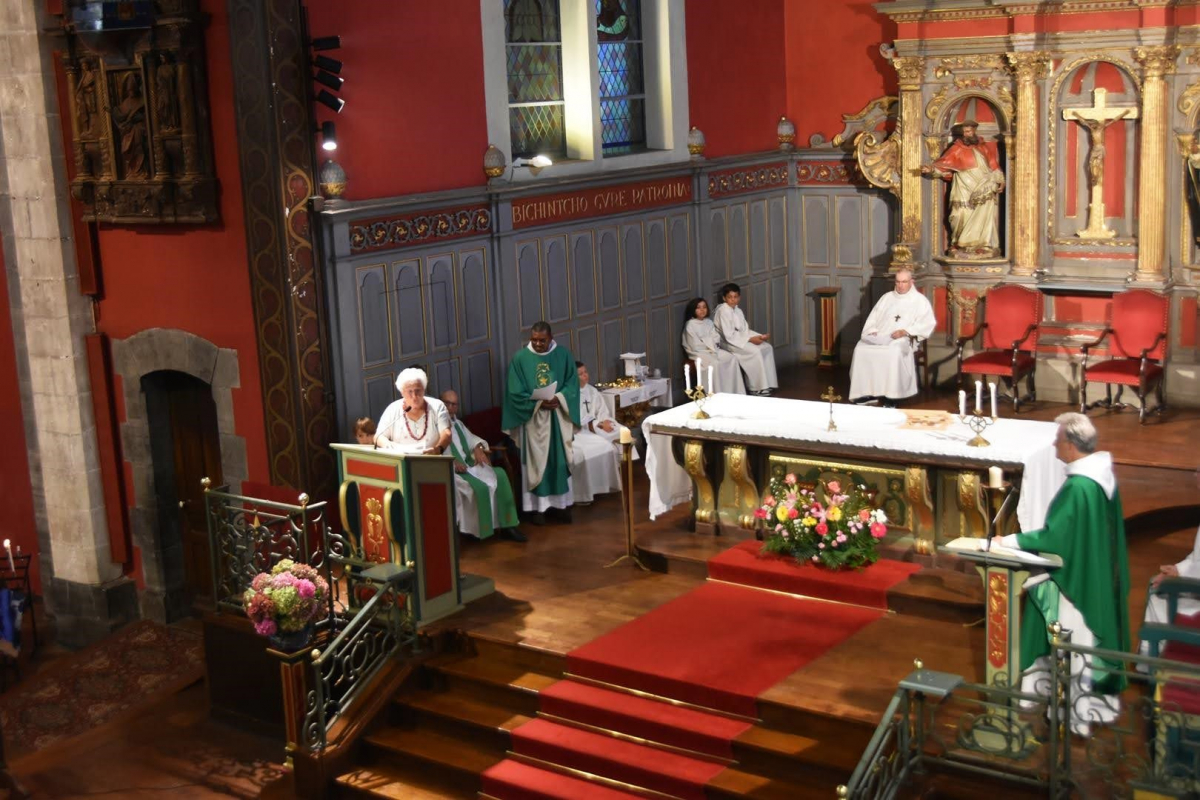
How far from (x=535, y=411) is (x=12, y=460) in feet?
14.9

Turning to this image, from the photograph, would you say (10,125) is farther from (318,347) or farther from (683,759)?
(683,759)

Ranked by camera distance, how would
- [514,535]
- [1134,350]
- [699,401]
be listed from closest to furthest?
[699,401]
[514,535]
[1134,350]

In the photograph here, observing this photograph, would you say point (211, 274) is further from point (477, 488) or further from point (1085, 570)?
point (1085, 570)

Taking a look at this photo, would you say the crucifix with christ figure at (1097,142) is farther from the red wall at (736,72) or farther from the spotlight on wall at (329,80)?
the spotlight on wall at (329,80)

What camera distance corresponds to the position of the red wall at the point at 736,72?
14758 mm

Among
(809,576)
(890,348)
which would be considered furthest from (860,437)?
(890,348)

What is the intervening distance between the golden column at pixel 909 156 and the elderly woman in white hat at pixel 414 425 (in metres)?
6.40

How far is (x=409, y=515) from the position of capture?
9.49 metres

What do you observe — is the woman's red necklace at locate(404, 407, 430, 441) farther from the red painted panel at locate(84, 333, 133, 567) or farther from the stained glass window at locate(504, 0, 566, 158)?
the stained glass window at locate(504, 0, 566, 158)

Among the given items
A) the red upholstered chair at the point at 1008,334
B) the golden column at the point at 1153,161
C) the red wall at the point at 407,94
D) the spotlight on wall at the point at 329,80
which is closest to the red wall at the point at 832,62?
the red upholstered chair at the point at 1008,334

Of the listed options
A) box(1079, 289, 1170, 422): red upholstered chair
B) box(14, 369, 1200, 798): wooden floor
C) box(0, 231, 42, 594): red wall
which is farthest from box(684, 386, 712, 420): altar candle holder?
box(0, 231, 42, 594): red wall

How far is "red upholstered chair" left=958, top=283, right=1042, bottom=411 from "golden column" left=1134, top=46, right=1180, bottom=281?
39.2 inches

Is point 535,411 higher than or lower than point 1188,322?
lower

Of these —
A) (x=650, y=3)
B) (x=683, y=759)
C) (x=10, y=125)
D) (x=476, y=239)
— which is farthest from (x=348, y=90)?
(x=683, y=759)
